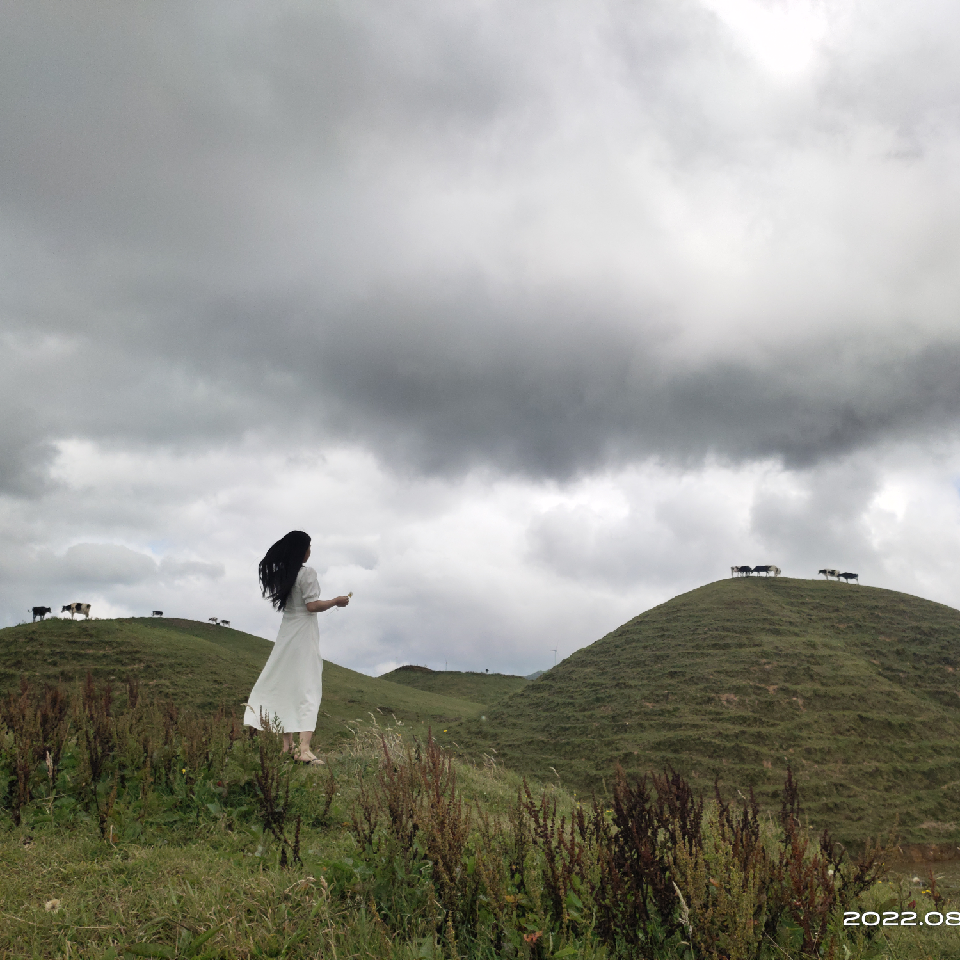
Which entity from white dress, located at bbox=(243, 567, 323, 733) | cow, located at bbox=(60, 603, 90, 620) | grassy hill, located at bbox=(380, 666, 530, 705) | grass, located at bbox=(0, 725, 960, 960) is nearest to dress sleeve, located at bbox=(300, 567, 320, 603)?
white dress, located at bbox=(243, 567, 323, 733)

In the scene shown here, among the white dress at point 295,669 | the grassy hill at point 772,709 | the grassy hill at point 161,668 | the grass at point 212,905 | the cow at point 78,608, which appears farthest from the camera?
the cow at point 78,608

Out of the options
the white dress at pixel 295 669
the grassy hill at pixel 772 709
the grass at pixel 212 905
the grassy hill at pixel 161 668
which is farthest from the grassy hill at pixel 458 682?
the grass at pixel 212 905

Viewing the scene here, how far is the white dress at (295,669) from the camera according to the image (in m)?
8.08

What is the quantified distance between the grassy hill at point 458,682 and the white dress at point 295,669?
2762cm

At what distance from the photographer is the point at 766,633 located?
2355 cm

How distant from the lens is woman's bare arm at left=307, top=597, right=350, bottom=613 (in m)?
8.09

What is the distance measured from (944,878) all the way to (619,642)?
15.1 metres

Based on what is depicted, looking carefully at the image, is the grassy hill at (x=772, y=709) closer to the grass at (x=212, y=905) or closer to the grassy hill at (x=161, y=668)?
the grassy hill at (x=161, y=668)

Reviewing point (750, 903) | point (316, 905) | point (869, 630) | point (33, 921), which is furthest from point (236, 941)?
point (869, 630)

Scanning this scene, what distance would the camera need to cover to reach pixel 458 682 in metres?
39.6

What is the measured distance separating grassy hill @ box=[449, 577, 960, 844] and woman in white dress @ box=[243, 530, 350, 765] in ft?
32.1

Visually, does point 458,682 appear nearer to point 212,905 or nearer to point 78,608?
point 78,608

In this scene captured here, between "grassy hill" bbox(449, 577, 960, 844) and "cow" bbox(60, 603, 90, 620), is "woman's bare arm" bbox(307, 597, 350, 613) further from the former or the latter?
"cow" bbox(60, 603, 90, 620)

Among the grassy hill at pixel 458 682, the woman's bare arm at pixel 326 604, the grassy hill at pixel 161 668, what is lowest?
the grassy hill at pixel 458 682
